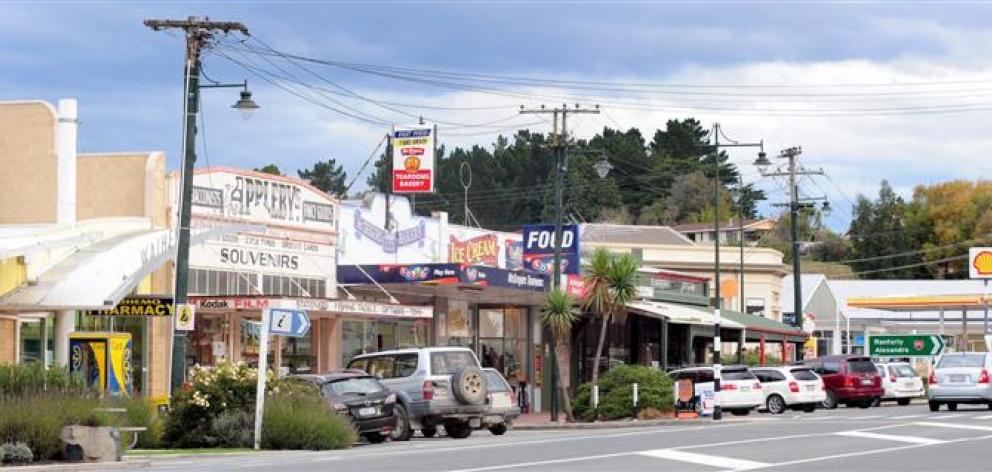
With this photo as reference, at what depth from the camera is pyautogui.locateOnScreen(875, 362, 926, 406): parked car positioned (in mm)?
55469

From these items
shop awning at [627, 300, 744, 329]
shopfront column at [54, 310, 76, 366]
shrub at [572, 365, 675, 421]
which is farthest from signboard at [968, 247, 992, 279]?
shopfront column at [54, 310, 76, 366]

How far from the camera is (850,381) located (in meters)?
53.4

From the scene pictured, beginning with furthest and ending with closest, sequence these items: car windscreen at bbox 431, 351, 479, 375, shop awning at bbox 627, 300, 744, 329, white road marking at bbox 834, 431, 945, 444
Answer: shop awning at bbox 627, 300, 744, 329 → car windscreen at bbox 431, 351, 479, 375 → white road marking at bbox 834, 431, 945, 444

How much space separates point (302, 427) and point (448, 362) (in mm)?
6186

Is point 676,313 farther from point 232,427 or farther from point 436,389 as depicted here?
point 232,427

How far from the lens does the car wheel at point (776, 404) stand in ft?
161

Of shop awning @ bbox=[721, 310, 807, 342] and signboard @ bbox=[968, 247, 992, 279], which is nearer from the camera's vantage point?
shop awning @ bbox=[721, 310, 807, 342]

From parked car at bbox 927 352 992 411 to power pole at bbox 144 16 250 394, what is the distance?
69.6 ft

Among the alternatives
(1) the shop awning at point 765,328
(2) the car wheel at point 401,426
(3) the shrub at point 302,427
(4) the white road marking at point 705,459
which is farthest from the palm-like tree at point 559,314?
(4) the white road marking at point 705,459

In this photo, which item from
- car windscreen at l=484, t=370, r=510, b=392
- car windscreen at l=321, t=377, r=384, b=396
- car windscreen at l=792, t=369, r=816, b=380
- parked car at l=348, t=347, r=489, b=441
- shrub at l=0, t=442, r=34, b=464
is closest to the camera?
shrub at l=0, t=442, r=34, b=464

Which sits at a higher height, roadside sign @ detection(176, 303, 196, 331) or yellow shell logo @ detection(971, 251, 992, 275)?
yellow shell logo @ detection(971, 251, 992, 275)

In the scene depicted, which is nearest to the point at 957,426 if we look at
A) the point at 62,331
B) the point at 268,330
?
the point at 268,330

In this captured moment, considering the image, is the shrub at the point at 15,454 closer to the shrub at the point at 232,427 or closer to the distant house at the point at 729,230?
the shrub at the point at 232,427

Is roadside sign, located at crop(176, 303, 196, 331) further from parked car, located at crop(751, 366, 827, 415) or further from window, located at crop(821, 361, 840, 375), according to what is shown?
window, located at crop(821, 361, 840, 375)
